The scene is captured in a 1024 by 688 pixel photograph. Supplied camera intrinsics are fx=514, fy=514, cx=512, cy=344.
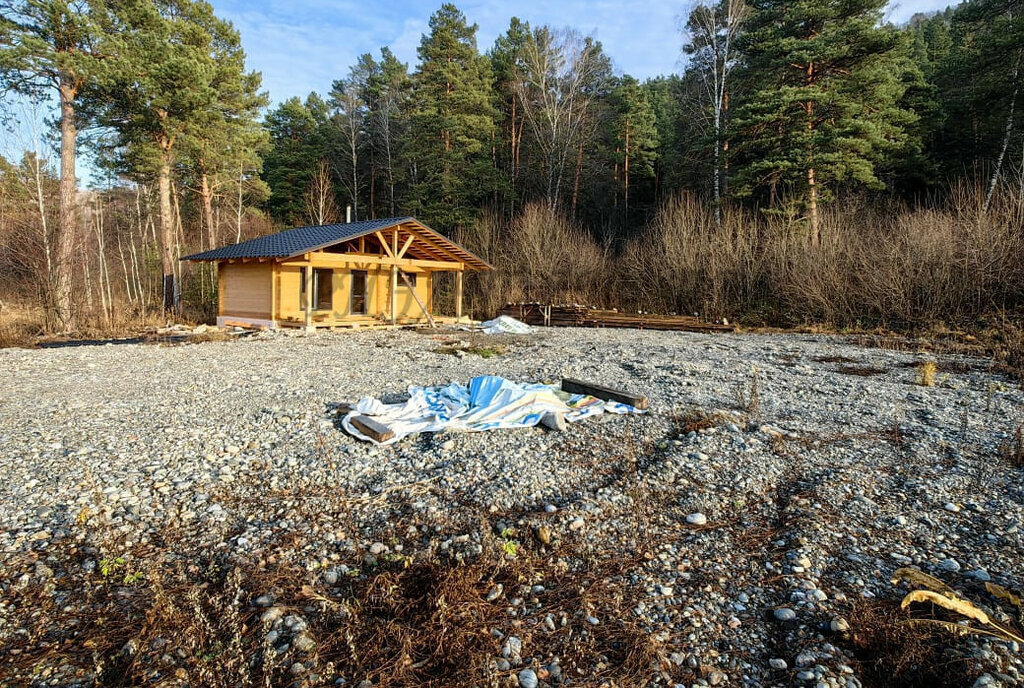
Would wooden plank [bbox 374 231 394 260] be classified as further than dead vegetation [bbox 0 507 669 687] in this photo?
Yes

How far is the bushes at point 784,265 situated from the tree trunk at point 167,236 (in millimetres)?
12593

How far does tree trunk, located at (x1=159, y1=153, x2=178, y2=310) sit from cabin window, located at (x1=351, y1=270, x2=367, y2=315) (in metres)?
7.65

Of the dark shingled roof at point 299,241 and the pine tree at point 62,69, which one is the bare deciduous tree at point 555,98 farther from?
the pine tree at point 62,69

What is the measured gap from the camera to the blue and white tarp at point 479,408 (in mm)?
5473

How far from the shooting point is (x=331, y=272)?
61.4 ft

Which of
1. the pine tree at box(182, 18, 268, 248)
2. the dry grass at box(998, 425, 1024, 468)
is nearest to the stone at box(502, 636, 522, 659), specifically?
the dry grass at box(998, 425, 1024, 468)

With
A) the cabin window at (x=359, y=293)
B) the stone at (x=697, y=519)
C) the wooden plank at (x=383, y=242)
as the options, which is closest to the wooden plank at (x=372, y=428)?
the stone at (x=697, y=519)

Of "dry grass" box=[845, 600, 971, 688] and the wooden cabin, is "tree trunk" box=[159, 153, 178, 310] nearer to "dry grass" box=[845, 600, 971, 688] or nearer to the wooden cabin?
the wooden cabin

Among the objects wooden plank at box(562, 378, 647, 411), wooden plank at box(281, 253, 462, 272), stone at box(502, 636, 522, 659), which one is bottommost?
stone at box(502, 636, 522, 659)

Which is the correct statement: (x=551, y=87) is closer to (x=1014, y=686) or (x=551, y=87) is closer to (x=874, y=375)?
(x=874, y=375)

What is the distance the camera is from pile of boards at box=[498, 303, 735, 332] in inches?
727

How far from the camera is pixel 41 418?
19.1 feet

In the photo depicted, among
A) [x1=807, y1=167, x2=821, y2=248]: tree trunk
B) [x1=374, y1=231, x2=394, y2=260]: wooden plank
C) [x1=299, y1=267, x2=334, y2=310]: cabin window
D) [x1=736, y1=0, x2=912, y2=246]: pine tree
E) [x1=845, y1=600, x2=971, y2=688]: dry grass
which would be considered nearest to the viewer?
[x1=845, y1=600, x2=971, y2=688]: dry grass

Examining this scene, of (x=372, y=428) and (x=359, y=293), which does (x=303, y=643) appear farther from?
(x=359, y=293)
